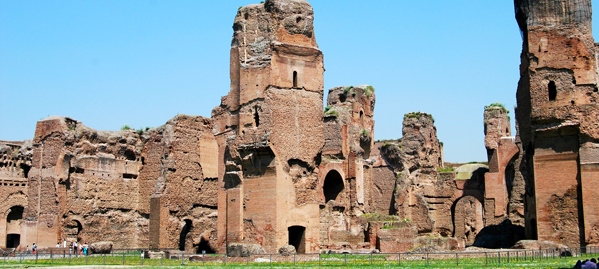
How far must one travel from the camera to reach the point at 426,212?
1416 inches

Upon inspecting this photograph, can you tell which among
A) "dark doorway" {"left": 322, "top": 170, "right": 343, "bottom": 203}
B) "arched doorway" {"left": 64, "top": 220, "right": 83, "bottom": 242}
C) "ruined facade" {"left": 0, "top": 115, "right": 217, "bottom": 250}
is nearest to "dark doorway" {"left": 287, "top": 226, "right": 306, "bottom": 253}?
"ruined facade" {"left": 0, "top": 115, "right": 217, "bottom": 250}

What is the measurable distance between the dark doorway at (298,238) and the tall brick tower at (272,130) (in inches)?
1.4

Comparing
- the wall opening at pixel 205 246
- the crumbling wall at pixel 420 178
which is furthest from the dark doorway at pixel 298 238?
the crumbling wall at pixel 420 178

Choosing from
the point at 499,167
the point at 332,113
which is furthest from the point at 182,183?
the point at 499,167

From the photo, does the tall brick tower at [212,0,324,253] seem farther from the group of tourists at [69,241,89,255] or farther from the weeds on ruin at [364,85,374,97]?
the weeds on ruin at [364,85,374,97]

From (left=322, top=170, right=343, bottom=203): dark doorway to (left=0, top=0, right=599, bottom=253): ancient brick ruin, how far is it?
0.18 ft

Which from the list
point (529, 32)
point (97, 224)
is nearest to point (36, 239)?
point (97, 224)

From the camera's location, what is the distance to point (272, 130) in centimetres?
2453

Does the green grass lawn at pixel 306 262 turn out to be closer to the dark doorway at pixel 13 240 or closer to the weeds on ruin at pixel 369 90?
the dark doorway at pixel 13 240

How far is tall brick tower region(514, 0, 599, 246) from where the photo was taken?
2494cm

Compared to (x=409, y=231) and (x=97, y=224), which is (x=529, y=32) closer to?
(x=409, y=231)

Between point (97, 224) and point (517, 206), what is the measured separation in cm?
2003

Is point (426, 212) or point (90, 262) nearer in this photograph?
point (90, 262)

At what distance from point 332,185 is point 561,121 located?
11.4 m
